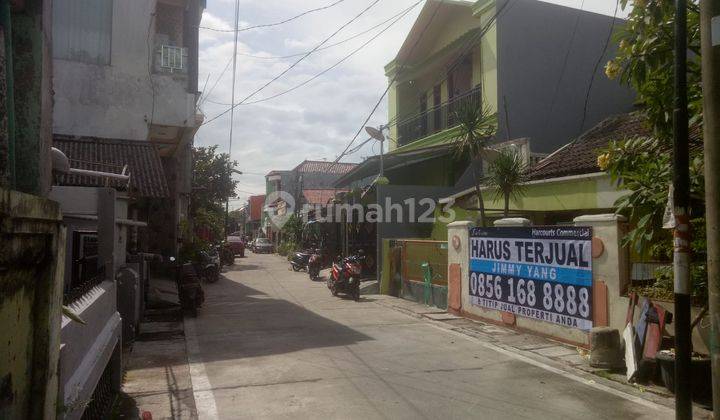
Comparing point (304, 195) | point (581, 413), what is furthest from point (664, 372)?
point (304, 195)

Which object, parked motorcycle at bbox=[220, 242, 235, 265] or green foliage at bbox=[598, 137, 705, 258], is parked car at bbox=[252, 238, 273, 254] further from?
green foliage at bbox=[598, 137, 705, 258]

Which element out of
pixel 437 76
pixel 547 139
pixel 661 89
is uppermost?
pixel 437 76

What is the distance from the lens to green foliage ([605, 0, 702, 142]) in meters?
5.19

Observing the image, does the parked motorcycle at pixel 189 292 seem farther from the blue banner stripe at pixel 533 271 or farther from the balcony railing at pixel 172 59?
the blue banner stripe at pixel 533 271

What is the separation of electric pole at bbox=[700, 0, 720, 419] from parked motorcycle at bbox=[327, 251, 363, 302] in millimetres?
9872

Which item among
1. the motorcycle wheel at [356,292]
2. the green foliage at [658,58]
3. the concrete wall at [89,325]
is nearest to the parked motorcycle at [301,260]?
the motorcycle wheel at [356,292]

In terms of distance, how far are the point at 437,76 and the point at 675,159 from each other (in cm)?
1489

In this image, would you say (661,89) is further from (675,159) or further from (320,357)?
(320,357)

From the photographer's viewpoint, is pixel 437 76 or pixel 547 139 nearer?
pixel 547 139

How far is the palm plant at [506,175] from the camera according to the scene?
1099 centimetres

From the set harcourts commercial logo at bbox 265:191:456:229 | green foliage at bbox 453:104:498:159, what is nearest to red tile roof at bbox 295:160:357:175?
harcourts commercial logo at bbox 265:191:456:229

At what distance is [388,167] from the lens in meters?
17.8

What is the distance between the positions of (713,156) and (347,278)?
10305mm

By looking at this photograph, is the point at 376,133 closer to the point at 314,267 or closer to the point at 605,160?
the point at 314,267
